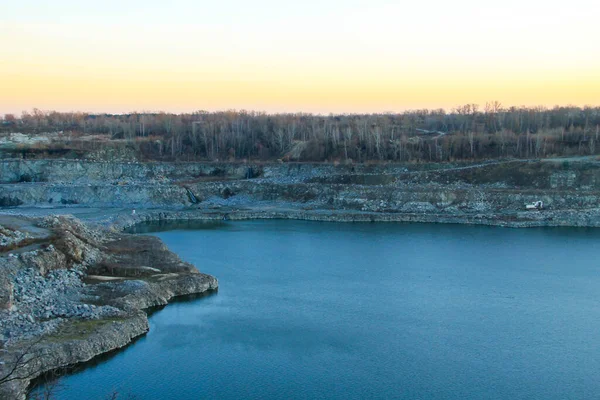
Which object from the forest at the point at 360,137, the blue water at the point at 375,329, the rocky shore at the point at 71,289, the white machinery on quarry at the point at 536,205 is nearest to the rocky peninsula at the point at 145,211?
the rocky shore at the point at 71,289

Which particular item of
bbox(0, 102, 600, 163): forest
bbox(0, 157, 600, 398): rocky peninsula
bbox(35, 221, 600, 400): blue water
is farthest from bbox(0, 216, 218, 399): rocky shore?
bbox(0, 102, 600, 163): forest

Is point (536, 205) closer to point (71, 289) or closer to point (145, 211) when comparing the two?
point (145, 211)

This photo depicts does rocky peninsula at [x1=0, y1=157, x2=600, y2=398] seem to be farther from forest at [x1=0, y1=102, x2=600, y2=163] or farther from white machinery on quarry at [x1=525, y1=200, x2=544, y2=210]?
forest at [x1=0, y1=102, x2=600, y2=163]

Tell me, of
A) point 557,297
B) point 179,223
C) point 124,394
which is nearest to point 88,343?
point 124,394

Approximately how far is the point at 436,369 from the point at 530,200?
118ft

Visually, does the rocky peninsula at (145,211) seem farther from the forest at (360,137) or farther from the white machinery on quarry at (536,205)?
the forest at (360,137)

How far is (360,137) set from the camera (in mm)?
77250

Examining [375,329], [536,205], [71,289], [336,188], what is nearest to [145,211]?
[336,188]

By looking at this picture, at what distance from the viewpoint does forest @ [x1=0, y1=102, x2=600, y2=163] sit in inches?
2837

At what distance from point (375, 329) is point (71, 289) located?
13.3 m

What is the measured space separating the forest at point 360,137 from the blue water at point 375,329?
33689 millimetres

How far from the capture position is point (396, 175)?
61062 mm

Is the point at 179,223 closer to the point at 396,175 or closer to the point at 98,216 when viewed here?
the point at 98,216

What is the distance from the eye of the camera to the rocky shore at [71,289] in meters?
20.4
